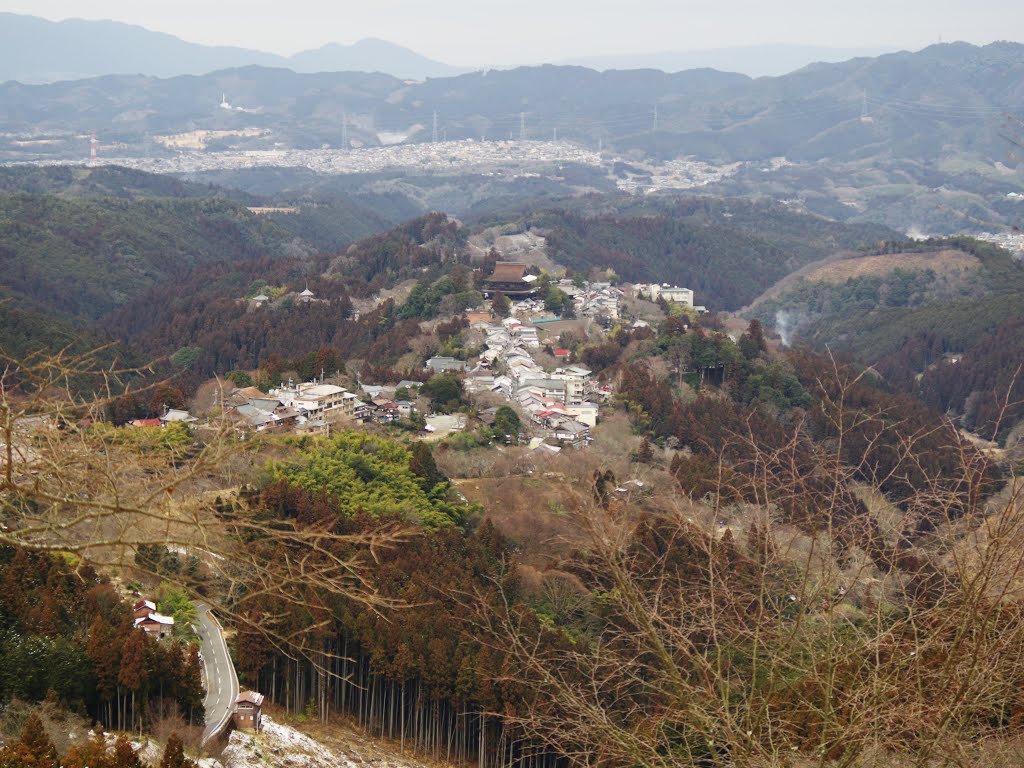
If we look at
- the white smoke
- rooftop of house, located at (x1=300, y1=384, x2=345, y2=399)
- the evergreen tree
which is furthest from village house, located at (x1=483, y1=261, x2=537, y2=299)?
the white smoke

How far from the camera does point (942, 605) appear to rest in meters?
7.32

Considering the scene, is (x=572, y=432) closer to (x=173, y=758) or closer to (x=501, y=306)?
(x=501, y=306)

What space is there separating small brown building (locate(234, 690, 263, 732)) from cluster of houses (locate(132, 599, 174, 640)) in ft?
5.33

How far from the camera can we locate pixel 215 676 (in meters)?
15.5

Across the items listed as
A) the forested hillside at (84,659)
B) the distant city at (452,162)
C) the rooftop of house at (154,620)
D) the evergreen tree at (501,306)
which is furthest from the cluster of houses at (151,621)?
the distant city at (452,162)

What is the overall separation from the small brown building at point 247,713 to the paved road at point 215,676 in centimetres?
13

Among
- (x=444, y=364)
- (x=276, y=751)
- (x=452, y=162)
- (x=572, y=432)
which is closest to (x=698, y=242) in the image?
(x=444, y=364)

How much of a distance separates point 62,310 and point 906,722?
191 ft

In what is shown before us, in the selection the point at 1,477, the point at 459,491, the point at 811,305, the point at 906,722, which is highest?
the point at 1,477

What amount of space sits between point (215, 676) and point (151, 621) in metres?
1.13

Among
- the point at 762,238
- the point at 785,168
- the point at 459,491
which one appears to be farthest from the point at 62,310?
the point at 785,168

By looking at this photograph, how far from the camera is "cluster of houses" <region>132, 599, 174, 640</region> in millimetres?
15220

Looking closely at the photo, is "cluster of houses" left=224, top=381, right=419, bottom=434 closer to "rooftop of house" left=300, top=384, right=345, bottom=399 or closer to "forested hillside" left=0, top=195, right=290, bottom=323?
"rooftop of house" left=300, top=384, right=345, bottom=399

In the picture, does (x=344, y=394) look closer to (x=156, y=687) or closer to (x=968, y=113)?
(x=156, y=687)
